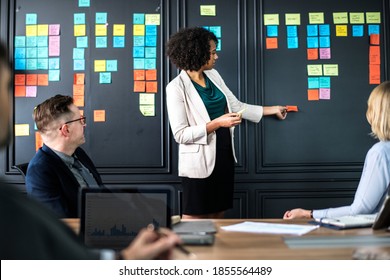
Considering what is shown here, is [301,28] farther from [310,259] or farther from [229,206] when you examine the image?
[310,259]

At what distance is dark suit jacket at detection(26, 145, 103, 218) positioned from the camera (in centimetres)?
199

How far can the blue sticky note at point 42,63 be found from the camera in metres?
3.78

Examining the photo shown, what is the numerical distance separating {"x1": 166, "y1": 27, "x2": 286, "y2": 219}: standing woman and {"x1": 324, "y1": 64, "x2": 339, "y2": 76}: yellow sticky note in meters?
0.94

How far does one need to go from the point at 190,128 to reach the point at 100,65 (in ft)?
3.57

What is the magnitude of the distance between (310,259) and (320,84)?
2.74 m

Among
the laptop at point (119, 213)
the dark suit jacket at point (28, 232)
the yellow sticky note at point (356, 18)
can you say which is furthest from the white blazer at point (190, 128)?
the dark suit jacket at point (28, 232)

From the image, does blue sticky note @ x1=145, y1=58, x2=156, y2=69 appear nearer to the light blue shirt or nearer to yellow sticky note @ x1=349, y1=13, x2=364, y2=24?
yellow sticky note @ x1=349, y1=13, x2=364, y2=24

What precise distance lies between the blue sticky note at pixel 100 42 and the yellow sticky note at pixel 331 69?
175 cm

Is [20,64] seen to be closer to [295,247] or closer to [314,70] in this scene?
[314,70]

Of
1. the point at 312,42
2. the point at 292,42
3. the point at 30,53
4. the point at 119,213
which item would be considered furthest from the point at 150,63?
the point at 119,213

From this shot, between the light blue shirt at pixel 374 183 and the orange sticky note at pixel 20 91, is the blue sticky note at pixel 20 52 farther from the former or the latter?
the light blue shirt at pixel 374 183

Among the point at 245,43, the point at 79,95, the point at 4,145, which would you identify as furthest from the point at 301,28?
the point at 4,145

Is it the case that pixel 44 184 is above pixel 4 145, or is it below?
below

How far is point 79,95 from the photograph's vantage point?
12.3ft
